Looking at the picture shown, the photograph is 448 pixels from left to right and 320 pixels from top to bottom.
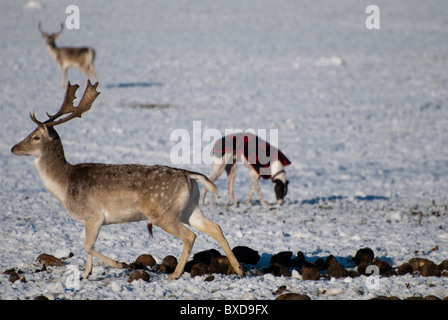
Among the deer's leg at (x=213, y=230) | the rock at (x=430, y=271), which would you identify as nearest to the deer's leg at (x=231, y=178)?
the deer's leg at (x=213, y=230)

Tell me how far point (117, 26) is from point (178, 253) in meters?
29.4

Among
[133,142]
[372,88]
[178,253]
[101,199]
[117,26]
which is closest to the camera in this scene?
[101,199]

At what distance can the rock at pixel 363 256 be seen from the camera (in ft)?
22.2

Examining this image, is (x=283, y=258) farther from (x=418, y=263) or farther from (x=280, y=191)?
(x=280, y=191)

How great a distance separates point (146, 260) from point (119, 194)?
965 millimetres

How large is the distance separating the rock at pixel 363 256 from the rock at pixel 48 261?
3.26 m

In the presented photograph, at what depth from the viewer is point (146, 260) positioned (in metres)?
6.56

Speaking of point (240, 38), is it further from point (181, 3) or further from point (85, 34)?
point (181, 3)

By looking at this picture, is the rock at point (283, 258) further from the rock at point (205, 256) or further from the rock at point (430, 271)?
the rock at point (430, 271)

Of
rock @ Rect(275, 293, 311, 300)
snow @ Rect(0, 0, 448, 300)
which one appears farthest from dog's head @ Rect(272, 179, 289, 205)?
rock @ Rect(275, 293, 311, 300)

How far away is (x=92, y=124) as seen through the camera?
629 inches

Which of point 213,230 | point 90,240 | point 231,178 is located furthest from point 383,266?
point 231,178

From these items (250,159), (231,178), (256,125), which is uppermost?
(256,125)
